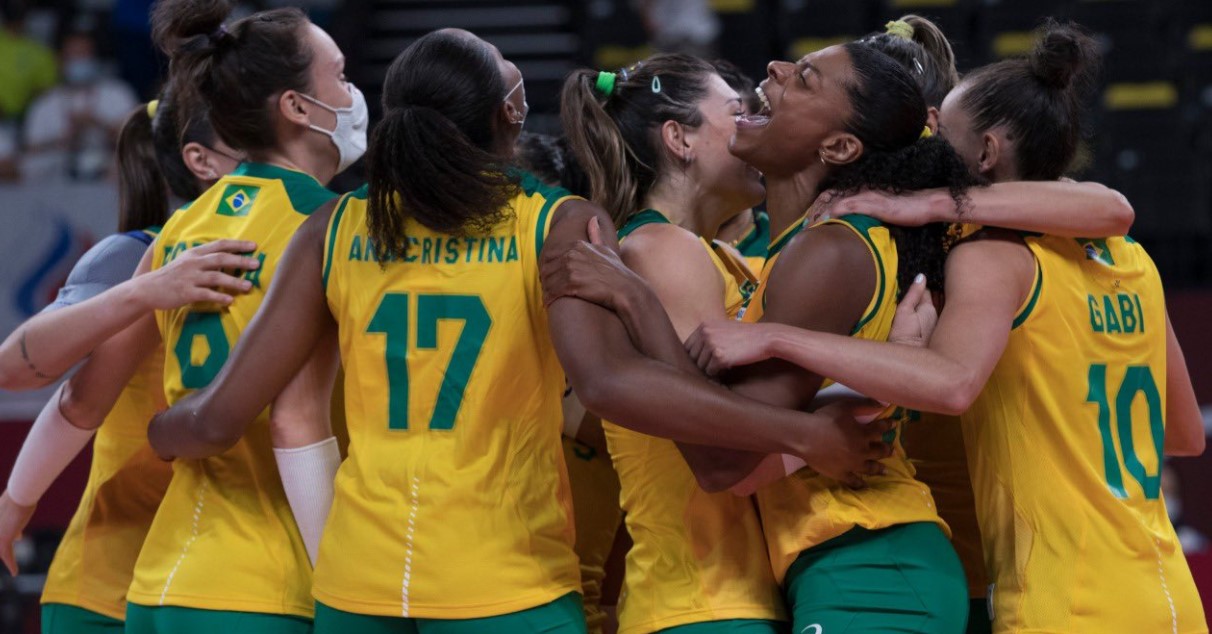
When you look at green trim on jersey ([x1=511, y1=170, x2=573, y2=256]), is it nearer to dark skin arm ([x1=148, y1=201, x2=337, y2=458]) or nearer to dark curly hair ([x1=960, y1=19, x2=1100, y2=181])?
dark skin arm ([x1=148, y1=201, x2=337, y2=458])

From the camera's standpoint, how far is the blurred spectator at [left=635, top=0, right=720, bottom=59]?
31.7 feet

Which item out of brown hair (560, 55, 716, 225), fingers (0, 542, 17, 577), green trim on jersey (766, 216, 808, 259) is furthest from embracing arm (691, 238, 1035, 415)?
fingers (0, 542, 17, 577)

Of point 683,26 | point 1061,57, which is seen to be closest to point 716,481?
point 1061,57

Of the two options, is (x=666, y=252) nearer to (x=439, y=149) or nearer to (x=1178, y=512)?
(x=439, y=149)

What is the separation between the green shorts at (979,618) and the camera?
10.6 ft

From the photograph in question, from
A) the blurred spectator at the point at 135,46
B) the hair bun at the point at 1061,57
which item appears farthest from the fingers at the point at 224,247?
the blurred spectator at the point at 135,46

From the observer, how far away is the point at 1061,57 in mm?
2953

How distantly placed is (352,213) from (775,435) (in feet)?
3.08

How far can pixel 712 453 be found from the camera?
2658mm

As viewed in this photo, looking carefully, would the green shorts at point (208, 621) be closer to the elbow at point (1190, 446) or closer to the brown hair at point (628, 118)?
the brown hair at point (628, 118)

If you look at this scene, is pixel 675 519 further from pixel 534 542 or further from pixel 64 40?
pixel 64 40

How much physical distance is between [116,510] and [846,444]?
188 centimetres

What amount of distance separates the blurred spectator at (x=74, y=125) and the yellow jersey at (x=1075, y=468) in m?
7.40

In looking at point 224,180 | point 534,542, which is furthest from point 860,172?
point 224,180
